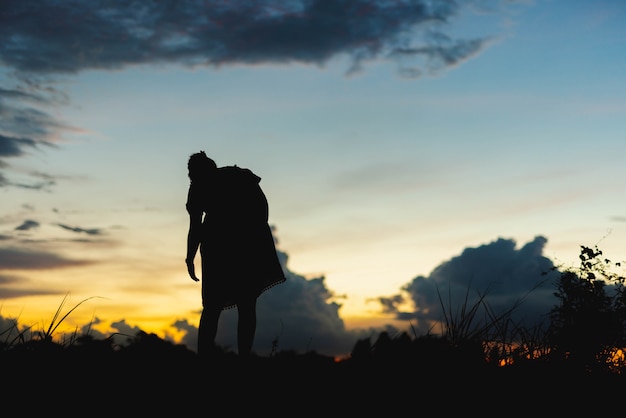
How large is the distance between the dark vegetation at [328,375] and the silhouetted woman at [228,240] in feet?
2.31

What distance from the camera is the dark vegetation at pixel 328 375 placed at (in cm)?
554

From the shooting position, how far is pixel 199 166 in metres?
7.48

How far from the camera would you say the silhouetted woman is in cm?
730

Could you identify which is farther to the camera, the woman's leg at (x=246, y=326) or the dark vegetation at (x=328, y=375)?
the woman's leg at (x=246, y=326)

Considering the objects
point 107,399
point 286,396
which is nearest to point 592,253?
point 286,396

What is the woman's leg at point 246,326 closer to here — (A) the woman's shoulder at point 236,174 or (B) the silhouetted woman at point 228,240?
(B) the silhouetted woman at point 228,240

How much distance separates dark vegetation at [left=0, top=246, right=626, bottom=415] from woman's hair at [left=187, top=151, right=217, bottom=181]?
197cm

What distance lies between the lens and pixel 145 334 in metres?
7.39

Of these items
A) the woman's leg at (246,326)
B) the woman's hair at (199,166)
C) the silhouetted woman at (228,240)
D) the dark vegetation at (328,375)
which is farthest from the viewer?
the woman's hair at (199,166)

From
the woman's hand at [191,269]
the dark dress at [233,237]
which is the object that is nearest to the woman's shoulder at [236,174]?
the dark dress at [233,237]

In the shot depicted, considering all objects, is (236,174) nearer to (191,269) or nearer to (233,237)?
(233,237)

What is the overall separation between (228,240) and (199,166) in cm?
94

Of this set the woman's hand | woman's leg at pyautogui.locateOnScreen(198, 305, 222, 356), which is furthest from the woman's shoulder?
woman's leg at pyautogui.locateOnScreen(198, 305, 222, 356)

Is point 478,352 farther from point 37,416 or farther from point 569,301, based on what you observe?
point 569,301
